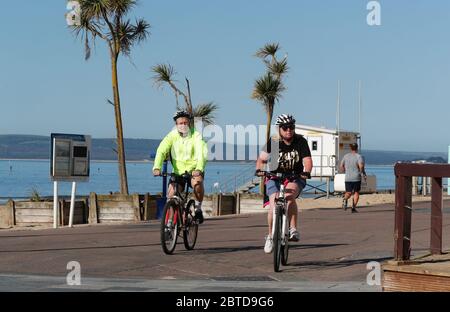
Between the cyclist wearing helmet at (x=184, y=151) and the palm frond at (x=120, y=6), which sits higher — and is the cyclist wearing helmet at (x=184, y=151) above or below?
below

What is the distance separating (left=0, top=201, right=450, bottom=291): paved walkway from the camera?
372 inches

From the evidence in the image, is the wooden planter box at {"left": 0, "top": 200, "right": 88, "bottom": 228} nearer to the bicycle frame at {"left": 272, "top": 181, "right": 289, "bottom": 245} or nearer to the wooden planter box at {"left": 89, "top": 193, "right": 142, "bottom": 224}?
the wooden planter box at {"left": 89, "top": 193, "right": 142, "bottom": 224}

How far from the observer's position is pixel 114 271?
10.7m

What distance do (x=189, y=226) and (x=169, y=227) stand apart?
629 mm

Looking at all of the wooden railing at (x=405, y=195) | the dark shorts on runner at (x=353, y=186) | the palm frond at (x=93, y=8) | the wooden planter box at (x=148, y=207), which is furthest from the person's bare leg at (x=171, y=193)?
the palm frond at (x=93, y=8)

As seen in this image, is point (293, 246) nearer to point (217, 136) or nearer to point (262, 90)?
point (217, 136)

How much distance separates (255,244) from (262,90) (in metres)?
25.9

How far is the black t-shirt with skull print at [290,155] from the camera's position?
36.4 ft

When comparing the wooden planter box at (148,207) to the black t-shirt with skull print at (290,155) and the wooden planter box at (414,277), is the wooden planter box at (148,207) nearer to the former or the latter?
the black t-shirt with skull print at (290,155)

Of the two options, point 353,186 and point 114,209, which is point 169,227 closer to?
point 114,209

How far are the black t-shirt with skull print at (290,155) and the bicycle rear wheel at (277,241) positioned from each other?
1.91 ft

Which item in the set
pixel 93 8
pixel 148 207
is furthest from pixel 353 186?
pixel 93 8

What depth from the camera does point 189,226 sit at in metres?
12.7
